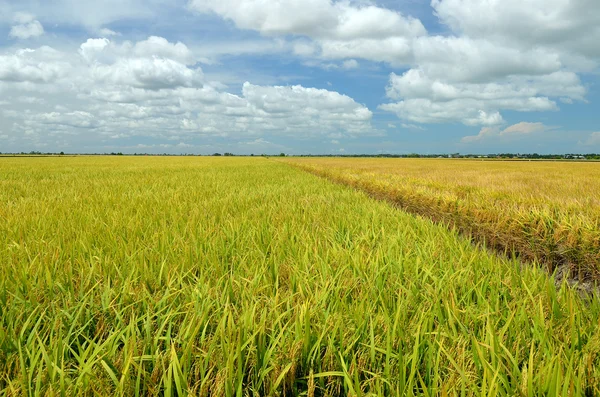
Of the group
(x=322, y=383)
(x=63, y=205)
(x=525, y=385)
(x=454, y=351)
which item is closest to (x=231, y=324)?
(x=322, y=383)

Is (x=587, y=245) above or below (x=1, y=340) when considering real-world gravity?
below

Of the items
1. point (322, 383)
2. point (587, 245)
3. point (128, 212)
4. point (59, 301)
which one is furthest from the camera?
point (128, 212)

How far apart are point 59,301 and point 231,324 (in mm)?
1051

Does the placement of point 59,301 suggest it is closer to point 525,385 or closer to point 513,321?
point 525,385

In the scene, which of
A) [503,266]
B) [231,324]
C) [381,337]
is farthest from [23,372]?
[503,266]

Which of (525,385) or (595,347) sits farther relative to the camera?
(595,347)

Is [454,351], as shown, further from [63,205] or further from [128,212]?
[63,205]

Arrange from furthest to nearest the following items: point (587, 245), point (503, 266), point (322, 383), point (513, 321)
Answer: point (587, 245)
point (503, 266)
point (513, 321)
point (322, 383)

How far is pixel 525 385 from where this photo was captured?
0.99 meters

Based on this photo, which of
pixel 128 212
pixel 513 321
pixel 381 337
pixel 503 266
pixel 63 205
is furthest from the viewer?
pixel 63 205

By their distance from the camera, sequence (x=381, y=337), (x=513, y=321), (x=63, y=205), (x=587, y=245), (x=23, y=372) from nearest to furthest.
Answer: (x=23, y=372), (x=381, y=337), (x=513, y=321), (x=587, y=245), (x=63, y=205)

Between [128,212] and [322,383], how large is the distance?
409 centimetres

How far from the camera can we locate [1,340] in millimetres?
1230

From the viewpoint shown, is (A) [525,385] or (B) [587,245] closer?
(A) [525,385]
